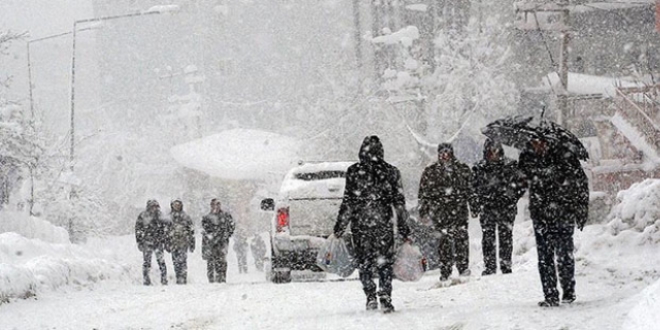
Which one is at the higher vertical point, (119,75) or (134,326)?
(119,75)

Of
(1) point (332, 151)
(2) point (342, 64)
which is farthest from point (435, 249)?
(2) point (342, 64)

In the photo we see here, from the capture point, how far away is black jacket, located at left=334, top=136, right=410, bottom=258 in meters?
9.23

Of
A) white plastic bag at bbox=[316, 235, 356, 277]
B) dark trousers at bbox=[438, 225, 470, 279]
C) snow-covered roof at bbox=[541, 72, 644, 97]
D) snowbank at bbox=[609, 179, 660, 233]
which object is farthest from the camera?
snow-covered roof at bbox=[541, 72, 644, 97]

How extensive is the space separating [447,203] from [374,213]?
11.0ft

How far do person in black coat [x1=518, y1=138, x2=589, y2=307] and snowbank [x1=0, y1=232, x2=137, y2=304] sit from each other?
7.21 m

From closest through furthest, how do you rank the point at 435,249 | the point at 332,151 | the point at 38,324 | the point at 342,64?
the point at 38,324
the point at 435,249
the point at 332,151
the point at 342,64

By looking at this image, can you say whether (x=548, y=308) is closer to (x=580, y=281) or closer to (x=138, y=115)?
(x=580, y=281)

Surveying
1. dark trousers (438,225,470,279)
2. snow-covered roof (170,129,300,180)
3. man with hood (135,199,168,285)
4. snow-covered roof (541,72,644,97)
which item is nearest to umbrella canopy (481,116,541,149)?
dark trousers (438,225,470,279)

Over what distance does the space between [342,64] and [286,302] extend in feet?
145

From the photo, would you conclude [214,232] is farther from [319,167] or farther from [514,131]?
[514,131]

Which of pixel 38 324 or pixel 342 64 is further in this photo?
pixel 342 64

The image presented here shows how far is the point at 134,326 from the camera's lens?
32.9 ft

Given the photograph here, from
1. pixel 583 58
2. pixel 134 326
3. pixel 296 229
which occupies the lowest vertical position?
pixel 134 326

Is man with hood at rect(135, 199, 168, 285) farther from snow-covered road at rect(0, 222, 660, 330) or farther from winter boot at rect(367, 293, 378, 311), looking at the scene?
winter boot at rect(367, 293, 378, 311)
